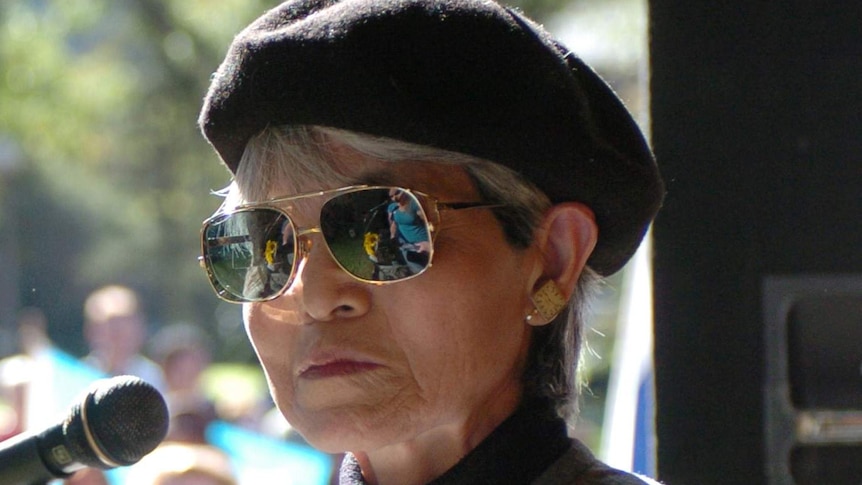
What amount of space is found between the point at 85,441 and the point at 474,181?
1.93 ft

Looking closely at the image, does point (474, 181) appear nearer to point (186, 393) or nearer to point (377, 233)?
point (377, 233)

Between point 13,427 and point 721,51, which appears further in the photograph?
point 13,427

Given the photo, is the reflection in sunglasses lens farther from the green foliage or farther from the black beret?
the green foliage

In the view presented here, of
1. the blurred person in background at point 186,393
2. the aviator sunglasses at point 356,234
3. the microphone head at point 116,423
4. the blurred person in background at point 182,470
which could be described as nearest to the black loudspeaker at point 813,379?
the aviator sunglasses at point 356,234

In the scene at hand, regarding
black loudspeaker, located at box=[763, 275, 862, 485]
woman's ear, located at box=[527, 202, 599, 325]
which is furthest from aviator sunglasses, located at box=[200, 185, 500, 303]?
black loudspeaker, located at box=[763, 275, 862, 485]

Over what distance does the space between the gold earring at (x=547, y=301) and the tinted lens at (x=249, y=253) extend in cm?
33

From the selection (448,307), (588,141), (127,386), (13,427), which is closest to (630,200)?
(588,141)

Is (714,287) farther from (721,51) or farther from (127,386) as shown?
(127,386)

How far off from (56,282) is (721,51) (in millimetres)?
23469

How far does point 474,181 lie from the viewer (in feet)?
5.42

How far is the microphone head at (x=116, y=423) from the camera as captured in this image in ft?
5.05

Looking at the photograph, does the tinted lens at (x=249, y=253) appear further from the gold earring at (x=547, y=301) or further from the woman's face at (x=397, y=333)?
the gold earring at (x=547, y=301)

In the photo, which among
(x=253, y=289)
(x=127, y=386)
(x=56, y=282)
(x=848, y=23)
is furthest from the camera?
(x=56, y=282)

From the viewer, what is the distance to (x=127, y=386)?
1586 mm
